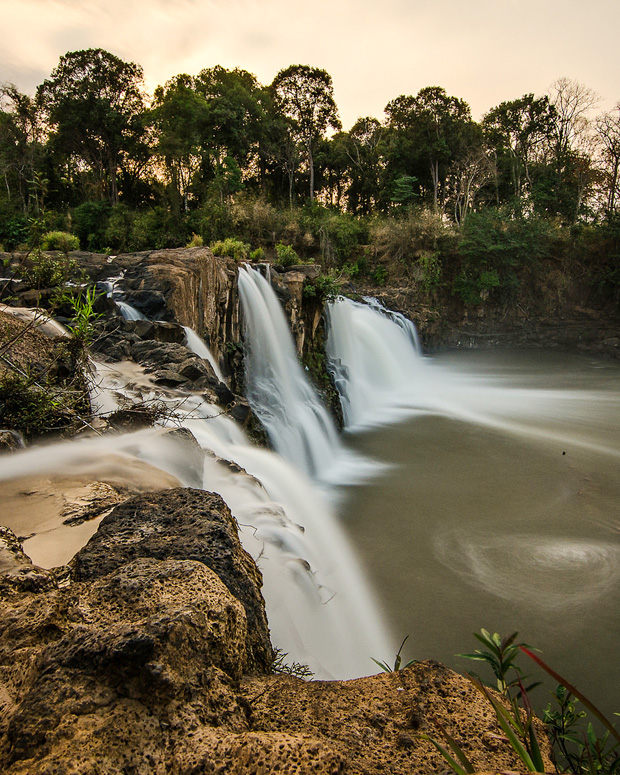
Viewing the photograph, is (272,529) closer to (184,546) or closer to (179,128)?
(184,546)

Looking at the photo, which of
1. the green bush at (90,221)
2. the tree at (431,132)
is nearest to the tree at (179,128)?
the green bush at (90,221)

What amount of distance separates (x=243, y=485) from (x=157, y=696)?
290cm

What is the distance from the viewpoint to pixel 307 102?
28.2 m

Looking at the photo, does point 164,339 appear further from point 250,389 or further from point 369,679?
point 369,679

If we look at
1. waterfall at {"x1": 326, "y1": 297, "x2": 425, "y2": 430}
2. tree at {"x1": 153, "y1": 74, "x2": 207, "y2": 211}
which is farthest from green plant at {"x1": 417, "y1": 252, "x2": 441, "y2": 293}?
tree at {"x1": 153, "y1": 74, "x2": 207, "y2": 211}

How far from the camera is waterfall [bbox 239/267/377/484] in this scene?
7.91m

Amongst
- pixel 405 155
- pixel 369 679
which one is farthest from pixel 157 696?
pixel 405 155

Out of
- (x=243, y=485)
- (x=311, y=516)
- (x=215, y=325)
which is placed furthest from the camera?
(x=215, y=325)

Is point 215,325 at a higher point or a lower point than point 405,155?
lower

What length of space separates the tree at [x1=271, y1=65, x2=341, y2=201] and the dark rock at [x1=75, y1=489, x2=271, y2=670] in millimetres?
28207

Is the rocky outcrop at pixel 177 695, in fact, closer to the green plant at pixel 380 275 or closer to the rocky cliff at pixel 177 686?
the rocky cliff at pixel 177 686

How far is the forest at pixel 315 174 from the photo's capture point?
21.1m

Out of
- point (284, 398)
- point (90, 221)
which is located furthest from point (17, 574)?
point (90, 221)

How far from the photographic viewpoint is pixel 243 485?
4.05 metres
